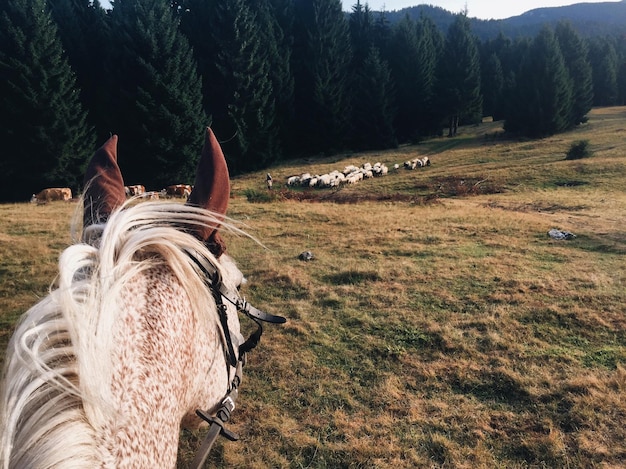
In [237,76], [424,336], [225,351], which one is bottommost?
[424,336]

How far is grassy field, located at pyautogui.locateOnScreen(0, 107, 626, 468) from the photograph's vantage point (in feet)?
10.7

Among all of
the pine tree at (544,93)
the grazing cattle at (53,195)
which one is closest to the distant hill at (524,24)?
the pine tree at (544,93)

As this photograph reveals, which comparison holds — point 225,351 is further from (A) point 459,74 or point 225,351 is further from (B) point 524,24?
(B) point 524,24

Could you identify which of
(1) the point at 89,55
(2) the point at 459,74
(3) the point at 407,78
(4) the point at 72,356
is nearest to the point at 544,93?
(2) the point at 459,74

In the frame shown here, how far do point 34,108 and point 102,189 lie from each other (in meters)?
21.2

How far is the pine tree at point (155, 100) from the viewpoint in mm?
19766

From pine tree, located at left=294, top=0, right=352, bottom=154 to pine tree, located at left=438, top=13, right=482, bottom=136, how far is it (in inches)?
328

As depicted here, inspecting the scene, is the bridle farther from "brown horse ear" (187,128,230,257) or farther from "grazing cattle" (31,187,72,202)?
"grazing cattle" (31,187,72,202)

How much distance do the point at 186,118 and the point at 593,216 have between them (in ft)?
57.5

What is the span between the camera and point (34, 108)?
717 inches

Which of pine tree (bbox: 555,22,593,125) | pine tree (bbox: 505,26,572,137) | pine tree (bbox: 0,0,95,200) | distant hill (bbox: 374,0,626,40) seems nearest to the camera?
pine tree (bbox: 0,0,95,200)

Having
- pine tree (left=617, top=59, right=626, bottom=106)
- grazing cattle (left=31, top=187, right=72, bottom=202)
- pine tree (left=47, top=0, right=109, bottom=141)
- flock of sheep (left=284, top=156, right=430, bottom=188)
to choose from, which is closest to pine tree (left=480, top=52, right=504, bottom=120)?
pine tree (left=617, top=59, right=626, bottom=106)

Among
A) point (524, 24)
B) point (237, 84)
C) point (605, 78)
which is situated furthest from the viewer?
point (524, 24)

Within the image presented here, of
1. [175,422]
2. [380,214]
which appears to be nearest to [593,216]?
[380,214]
